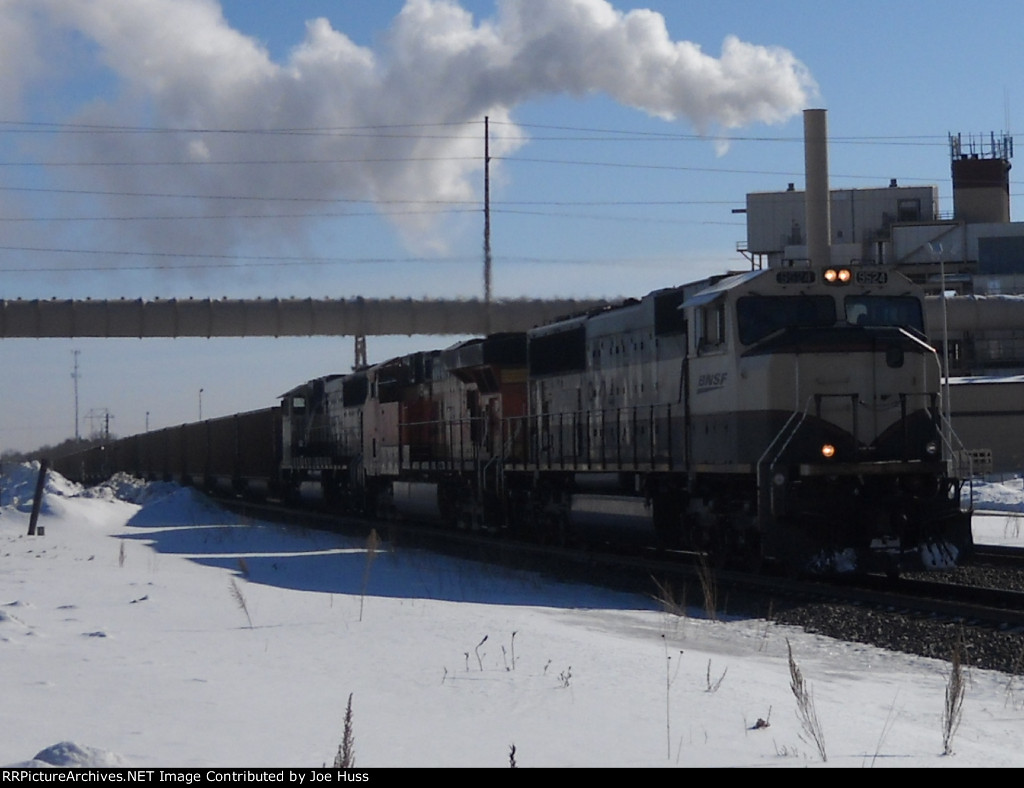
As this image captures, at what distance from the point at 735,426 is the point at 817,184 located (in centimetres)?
3059

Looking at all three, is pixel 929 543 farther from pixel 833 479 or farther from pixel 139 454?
pixel 139 454

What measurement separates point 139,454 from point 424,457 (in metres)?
40.2

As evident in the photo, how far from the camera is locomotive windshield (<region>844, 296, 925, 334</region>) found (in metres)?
15.7

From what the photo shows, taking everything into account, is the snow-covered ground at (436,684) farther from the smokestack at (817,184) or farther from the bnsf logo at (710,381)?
the smokestack at (817,184)

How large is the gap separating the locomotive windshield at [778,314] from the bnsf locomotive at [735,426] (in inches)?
0.7

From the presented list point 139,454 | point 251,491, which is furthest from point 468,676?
point 139,454

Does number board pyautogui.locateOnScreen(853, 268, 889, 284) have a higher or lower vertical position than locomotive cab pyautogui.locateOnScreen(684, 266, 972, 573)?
higher

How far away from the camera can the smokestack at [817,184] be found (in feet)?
143

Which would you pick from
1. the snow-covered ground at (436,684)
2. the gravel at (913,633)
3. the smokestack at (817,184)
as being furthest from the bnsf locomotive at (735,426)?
the smokestack at (817,184)

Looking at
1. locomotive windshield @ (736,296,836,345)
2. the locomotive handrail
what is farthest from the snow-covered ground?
locomotive windshield @ (736,296,836,345)

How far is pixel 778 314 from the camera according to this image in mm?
15469

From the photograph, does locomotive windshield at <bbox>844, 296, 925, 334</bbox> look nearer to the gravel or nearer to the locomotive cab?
the locomotive cab

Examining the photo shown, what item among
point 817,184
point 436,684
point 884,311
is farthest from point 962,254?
point 436,684

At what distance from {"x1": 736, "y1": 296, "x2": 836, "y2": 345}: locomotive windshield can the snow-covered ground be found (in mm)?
3615
